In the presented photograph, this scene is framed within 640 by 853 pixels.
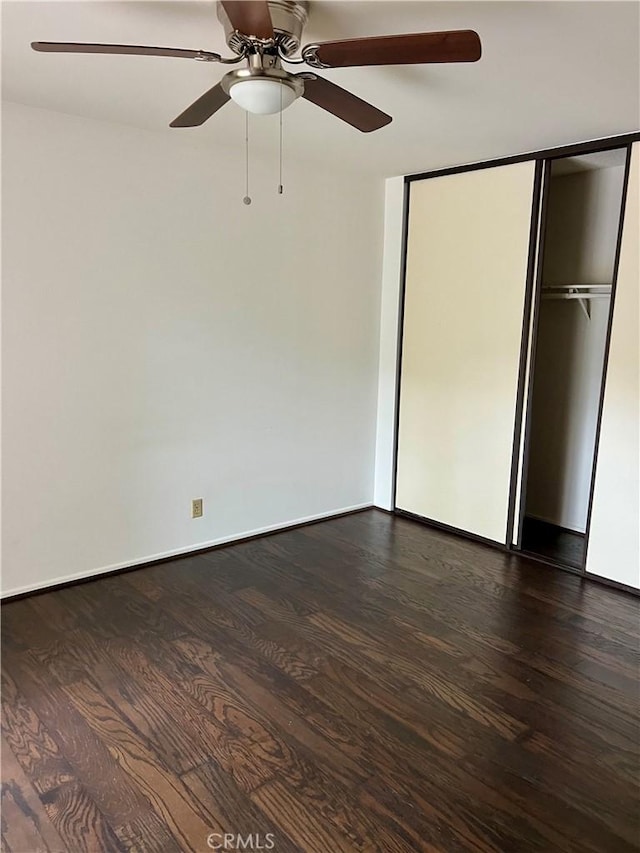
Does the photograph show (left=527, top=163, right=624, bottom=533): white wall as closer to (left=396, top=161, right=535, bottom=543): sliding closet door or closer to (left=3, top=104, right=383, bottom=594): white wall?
(left=396, top=161, right=535, bottom=543): sliding closet door

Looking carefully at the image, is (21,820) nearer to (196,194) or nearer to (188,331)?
(188,331)

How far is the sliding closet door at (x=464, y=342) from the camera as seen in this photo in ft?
12.4

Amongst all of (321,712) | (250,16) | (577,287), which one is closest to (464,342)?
(577,287)

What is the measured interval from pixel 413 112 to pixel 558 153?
1049 mm

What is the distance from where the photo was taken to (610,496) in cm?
342

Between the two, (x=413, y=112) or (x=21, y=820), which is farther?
(x=413, y=112)

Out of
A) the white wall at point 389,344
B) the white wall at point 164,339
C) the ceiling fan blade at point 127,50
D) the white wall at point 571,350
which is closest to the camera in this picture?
the ceiling fan blade at point 127,50

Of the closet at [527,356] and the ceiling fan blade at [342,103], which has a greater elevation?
the ceiling fan blade at [342,103]

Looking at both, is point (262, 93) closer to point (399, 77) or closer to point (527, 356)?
point (399, 77)

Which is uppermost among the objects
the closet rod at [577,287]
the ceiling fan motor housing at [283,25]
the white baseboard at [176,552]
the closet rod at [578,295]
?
the ceiling fan motor housing at [283,25]

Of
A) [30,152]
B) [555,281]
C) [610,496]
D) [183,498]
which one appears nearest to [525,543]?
[610,496]

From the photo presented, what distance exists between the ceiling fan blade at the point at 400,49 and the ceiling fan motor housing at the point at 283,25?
0.17 metres

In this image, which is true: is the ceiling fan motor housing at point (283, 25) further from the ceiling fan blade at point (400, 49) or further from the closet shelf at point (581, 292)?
the closet shelf at point (581, 292)

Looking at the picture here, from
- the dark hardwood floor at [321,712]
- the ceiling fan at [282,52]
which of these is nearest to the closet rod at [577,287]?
the dark hardwood floor at [321,712]
